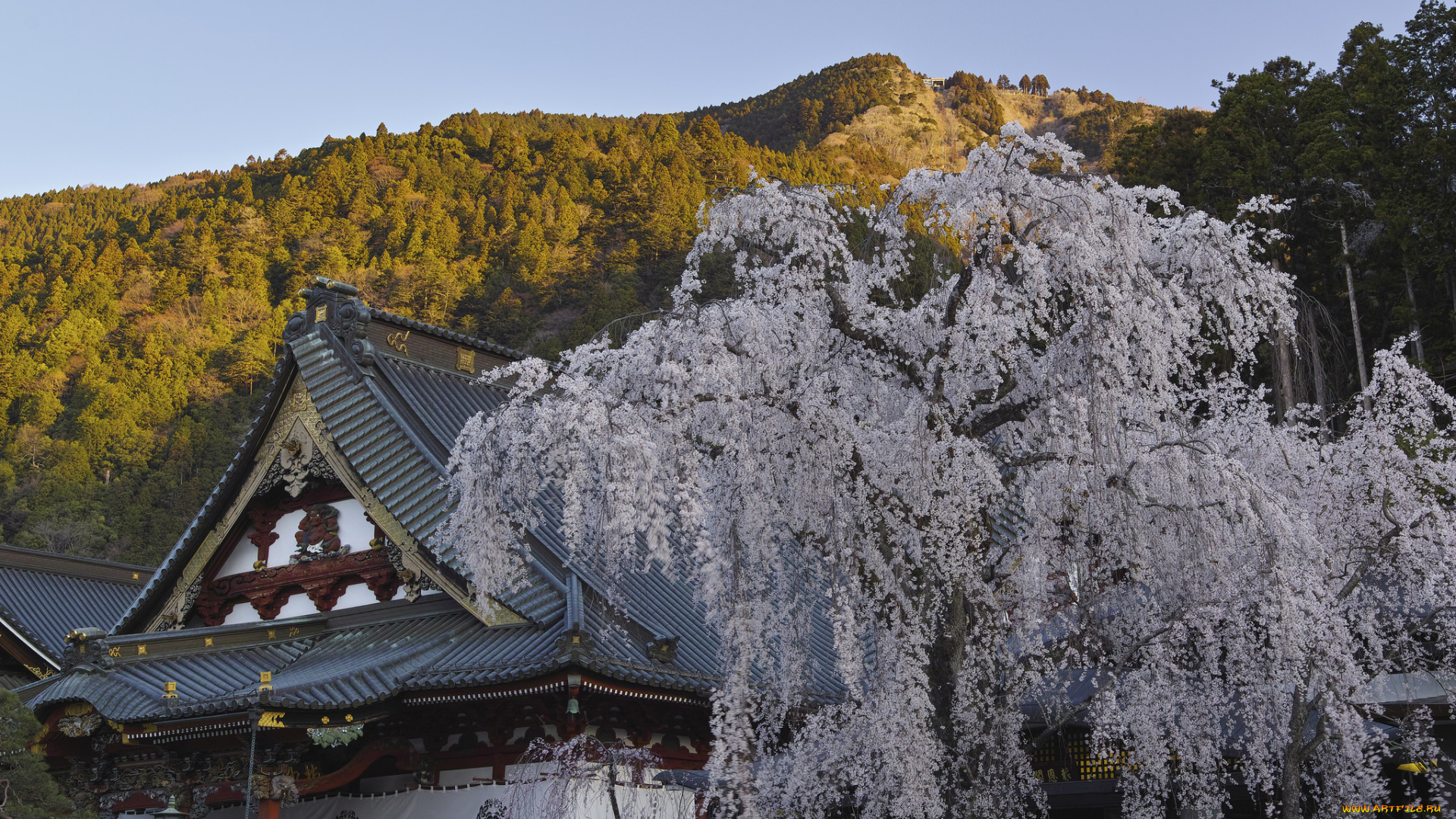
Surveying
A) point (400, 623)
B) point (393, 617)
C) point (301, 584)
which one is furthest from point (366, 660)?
point (301, 584)

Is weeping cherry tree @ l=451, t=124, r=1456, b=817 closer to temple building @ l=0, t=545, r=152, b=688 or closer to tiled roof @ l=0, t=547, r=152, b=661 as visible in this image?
temple building @ l=0, t=545, r=152, b=688

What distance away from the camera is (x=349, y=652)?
1249cm

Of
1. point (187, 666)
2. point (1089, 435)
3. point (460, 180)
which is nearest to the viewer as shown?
point (1089, 435)

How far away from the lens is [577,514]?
806 cm

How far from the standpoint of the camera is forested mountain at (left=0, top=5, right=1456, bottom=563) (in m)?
25.2

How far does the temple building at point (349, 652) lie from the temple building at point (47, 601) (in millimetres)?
5250

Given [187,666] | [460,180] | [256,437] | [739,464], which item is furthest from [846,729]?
[460,180]

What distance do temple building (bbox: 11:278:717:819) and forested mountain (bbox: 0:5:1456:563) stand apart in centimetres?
1609

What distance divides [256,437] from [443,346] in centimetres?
319

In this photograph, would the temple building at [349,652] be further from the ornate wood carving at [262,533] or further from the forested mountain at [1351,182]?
the forested mountain at [1351,182]

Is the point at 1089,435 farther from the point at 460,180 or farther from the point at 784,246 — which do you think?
the point at 460,180

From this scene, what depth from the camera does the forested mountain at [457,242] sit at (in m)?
25.2

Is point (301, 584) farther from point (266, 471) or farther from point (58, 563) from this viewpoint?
point (58, 563)

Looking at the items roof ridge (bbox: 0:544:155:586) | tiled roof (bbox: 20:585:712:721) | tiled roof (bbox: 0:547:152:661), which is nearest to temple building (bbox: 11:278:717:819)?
tiled roof (bbox: 20:585:712:721)
